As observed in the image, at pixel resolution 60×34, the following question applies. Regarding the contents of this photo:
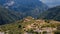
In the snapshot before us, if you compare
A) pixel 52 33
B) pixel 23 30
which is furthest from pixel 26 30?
pixel 52 33

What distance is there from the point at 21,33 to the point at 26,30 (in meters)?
A: 6.85

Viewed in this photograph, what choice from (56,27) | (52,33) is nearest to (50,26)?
(56,27)

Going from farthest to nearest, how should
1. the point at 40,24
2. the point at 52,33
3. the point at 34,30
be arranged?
1. the point at 40,24
2. the point at 34,30
3. the point at 52,33

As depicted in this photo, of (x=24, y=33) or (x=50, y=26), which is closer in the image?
(x=24, y=33)

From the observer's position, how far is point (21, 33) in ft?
406

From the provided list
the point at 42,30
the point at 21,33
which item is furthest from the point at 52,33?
the point at 21,33

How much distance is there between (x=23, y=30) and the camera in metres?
131

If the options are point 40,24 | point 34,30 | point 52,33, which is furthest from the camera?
point 40,24

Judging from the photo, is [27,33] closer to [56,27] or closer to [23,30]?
[23,30]

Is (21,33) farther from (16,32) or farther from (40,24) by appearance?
(40,24)

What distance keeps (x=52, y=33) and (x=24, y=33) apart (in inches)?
629

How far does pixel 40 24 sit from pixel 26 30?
12.2 m

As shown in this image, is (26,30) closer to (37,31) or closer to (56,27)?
(37,31)

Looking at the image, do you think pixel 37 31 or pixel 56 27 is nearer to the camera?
pixel 37 31
